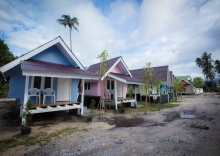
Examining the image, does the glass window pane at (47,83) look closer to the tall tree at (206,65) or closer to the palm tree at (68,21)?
the palm tree at (68,21)

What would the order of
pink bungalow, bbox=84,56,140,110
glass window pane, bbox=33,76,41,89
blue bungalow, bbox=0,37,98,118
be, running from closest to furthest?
blue bungalow, bbox=0,37,98,118, glass window pane, bbox=33,76,41,89, pink bungalow, bbox=84,56,140,110

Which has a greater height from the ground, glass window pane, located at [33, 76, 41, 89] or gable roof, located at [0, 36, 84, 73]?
gable roof, located at [0, 36, 84, 73]

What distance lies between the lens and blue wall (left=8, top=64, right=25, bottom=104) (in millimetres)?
9013

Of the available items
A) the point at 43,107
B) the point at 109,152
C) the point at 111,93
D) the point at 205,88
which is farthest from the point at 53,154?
the point at 205,88

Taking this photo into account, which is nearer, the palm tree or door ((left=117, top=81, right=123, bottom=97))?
door ((left=117, top=81, right=123, bottom=97))

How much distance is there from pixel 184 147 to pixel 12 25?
51.1 ft

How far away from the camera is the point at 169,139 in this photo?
16.5 feet

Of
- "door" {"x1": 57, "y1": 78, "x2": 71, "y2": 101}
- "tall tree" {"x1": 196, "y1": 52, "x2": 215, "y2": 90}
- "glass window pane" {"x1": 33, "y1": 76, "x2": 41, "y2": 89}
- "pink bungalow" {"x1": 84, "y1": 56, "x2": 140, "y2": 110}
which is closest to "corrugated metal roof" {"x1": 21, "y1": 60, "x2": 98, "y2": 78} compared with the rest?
"glass window pane" {"x1": 33, "y1": 76, "x2": 41, "y2": 89}

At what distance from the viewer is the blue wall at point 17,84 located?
901 cm

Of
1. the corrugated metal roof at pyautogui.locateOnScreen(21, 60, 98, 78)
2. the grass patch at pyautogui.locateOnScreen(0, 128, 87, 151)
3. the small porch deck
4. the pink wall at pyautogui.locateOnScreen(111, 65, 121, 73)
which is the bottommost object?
the grass patch at pyautogui.locateOnScreen(0, 128, 87, 151)

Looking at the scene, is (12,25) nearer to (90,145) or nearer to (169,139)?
(90,145)

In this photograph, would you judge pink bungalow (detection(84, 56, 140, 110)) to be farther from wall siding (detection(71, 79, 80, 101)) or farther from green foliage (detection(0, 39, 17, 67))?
green foliage (detection(0, 39, 17, 67))

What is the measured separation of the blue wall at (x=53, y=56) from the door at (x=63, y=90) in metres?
1.67

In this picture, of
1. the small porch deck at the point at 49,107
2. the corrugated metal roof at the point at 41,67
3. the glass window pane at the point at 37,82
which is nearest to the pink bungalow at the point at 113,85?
the small porch deck at the point at 49,107
